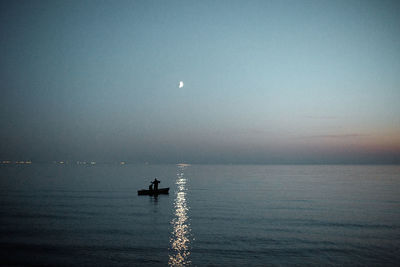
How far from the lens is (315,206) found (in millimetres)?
39562

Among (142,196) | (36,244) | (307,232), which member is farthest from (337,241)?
(142,196)

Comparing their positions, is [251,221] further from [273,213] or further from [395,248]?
[395,248]

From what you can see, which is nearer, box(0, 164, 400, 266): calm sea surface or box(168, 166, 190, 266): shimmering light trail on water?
box(168, 166, 190, 266): shimmering light trail on water

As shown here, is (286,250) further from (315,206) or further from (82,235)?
(315,206)

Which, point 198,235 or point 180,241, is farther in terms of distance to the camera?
point 198,235

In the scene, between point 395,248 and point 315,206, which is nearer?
point 395,248

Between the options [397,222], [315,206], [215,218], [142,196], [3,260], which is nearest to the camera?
[3,260]

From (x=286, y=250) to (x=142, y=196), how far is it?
35.8 m

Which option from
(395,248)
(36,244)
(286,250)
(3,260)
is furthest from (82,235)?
(395,248)

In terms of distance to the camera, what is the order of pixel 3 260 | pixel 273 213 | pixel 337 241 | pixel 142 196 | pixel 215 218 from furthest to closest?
1. pixel 142 196
2. pixel 273 213
3. pixel 215 218
4. pixel 337 241
5. pixel 3 260

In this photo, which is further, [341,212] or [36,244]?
[341,212]

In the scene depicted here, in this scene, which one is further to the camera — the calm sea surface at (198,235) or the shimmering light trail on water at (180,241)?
the calm sea surface at (198,235)

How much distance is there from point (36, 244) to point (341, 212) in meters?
32.5

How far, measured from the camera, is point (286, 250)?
65.0ft
